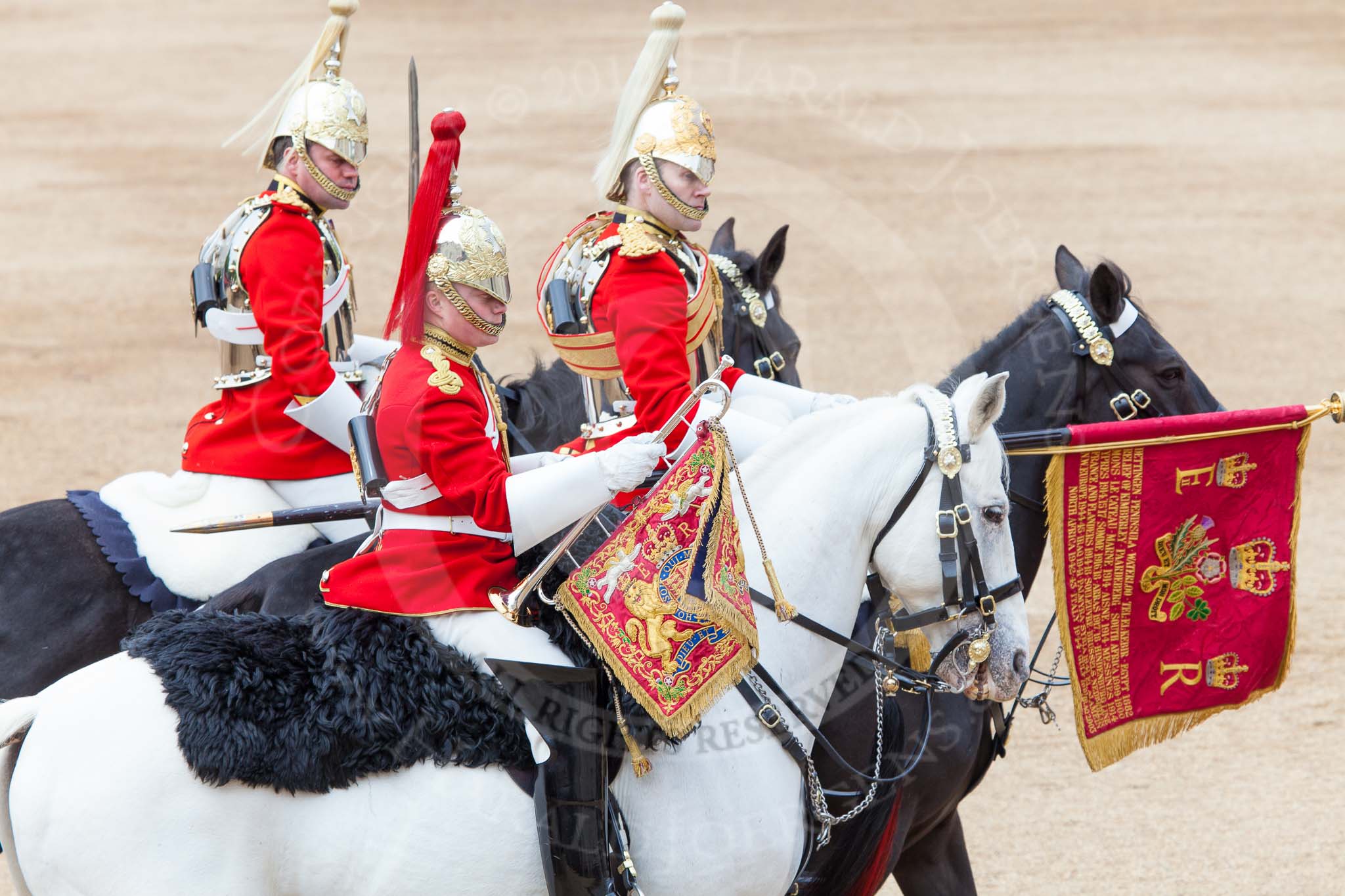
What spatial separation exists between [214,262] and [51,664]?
1287mm

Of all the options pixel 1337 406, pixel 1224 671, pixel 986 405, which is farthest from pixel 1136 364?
pixel 986 405

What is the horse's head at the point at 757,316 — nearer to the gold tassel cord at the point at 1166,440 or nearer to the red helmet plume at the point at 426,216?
the gold tassel cord at the point at 1166,440

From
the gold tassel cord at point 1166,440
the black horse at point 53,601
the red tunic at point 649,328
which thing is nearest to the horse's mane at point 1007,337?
the gold tassel cord at point 1166,440

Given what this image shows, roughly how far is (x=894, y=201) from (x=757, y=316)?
1011 cm

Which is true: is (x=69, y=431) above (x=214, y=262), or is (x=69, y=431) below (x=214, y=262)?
below

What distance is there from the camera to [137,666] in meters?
3.09

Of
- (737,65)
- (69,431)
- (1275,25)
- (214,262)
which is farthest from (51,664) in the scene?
(1275,25)

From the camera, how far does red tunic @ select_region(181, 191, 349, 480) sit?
4.59 meters

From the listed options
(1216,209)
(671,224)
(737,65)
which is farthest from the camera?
(737,65)

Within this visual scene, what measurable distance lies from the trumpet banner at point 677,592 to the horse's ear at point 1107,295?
163cm

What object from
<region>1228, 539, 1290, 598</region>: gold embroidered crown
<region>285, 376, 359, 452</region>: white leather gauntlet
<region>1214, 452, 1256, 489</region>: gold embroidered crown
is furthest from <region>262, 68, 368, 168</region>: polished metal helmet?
<region>1228, 539, 1290, 598</region>: gold embroidered crown

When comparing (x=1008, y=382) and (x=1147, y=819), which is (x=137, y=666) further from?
(x=1147, y=819)

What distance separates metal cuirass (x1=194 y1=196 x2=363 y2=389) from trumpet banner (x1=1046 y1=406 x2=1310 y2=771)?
2.28m

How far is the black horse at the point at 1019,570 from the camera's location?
154 inches
